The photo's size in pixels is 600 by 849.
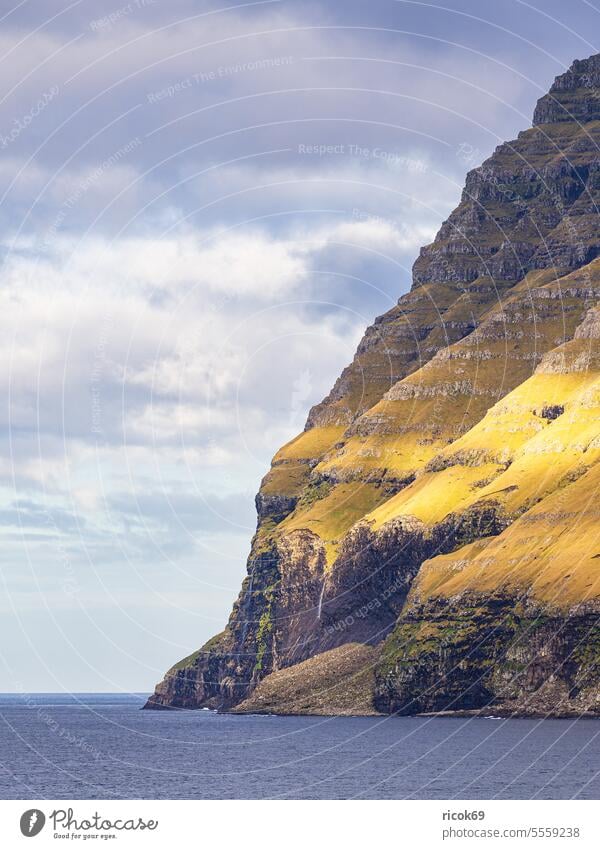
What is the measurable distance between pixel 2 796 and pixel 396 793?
48291 mm

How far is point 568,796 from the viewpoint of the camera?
631 feet

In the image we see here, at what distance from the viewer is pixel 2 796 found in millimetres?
194750
